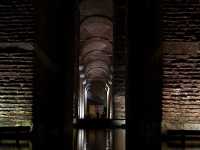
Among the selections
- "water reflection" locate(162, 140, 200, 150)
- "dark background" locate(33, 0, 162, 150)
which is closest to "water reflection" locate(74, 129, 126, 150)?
"dark background" locate(33, 0, 162, 150)

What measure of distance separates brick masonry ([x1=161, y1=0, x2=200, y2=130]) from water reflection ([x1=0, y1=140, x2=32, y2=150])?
2656mm

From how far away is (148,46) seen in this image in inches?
327

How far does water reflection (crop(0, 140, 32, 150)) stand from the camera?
23.1 feet

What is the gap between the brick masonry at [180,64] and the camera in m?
7.85

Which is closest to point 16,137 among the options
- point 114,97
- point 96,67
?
point 114,97

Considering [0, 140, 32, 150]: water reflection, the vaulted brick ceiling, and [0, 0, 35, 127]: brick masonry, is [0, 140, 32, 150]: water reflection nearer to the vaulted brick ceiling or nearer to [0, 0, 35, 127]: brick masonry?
[0, 0, 35, 127]: brick masonry

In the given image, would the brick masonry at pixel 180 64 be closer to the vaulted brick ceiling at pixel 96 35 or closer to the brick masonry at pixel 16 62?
the brick masonry at pixel 16 62

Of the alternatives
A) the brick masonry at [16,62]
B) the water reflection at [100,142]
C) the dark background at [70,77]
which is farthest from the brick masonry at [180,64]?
the brick masonry at [16,62]

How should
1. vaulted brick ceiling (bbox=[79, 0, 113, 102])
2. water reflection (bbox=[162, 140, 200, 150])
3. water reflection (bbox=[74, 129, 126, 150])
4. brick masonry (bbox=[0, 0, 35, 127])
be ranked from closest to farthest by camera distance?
water reflection (bbox=[162, 140, 200, 150])
water reflection (bbox=[74, 129, 126, 150])
brick masonry (bbox=[0, 0, 35, 127])
vaulted brick ceiling (bbox=[79, 0, 113, 102])

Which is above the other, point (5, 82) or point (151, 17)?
point (151, 17)

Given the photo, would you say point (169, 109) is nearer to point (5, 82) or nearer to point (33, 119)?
point (33, 119)

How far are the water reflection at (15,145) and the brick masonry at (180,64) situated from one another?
2656mm

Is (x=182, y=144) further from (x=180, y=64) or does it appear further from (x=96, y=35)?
(x=96, y=35)

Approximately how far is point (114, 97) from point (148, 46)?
8.23 meters
